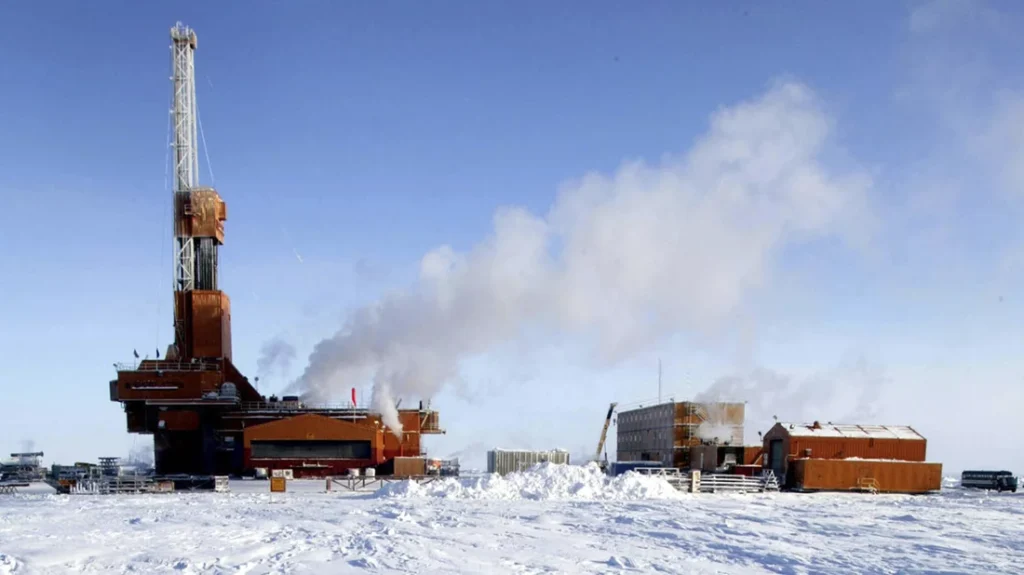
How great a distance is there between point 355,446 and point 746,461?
2756 cm

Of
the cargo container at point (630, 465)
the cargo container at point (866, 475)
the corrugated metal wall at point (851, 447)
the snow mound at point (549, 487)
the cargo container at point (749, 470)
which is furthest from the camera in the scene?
the cargo container at point (630, 465)

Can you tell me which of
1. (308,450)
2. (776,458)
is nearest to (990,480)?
(776,458)

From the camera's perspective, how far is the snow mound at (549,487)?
35.3 metres

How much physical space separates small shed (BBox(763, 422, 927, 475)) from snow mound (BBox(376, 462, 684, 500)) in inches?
557

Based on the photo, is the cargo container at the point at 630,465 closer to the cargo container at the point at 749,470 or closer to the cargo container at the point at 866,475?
the cargo container at the point at 749,470

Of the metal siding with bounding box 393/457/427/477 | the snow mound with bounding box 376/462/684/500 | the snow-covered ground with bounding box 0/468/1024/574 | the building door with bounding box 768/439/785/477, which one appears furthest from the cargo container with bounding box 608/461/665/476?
the snow-covered ground with bounding box 0/468/1024/574

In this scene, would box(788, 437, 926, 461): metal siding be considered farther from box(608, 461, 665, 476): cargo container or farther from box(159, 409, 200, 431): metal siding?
box(159, 409, 200, 431): metal siding

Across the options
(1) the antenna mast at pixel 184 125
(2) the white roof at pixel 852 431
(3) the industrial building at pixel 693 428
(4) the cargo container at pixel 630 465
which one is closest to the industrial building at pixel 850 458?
(2) the white roof at pixel 852 431

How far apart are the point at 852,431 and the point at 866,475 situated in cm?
443

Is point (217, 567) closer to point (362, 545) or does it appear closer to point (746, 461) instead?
point (362, 545)

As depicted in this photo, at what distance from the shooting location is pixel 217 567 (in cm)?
1700

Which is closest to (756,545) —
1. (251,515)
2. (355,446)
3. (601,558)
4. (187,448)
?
(601,558)

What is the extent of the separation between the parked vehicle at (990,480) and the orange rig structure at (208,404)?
39.0m

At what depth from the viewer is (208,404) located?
2383 inches
